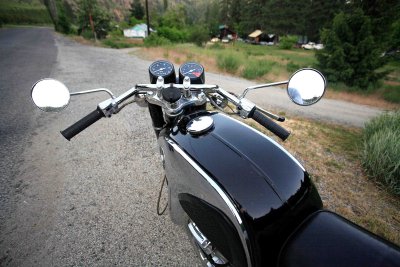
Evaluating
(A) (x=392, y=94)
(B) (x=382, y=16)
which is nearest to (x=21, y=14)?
(B) (x=382, y=16)

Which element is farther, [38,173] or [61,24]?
[61,24]

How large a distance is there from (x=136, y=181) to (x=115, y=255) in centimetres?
97

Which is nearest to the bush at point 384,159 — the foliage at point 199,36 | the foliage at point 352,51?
the foliage at point 352,51

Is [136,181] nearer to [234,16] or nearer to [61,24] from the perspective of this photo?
[61,24]

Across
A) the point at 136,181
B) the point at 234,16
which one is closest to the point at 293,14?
the point at 234,16

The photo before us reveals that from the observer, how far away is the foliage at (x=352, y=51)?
32.9 feet

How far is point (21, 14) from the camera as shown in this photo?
54312 millimetres

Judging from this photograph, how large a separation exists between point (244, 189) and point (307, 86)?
0.75 meters

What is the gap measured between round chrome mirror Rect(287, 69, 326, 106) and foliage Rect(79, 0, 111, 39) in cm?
3286

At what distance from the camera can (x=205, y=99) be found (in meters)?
1.36

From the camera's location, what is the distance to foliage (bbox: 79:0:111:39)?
2816cm

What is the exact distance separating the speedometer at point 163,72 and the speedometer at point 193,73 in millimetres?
74

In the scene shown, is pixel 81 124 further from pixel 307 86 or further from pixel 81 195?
pixel 81 195

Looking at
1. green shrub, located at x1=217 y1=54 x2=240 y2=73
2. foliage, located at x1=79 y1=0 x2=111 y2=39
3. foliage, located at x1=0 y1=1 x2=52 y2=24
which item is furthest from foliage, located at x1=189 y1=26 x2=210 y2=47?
foliage, located at x1=0 y1=1 x2=52 y2=24
